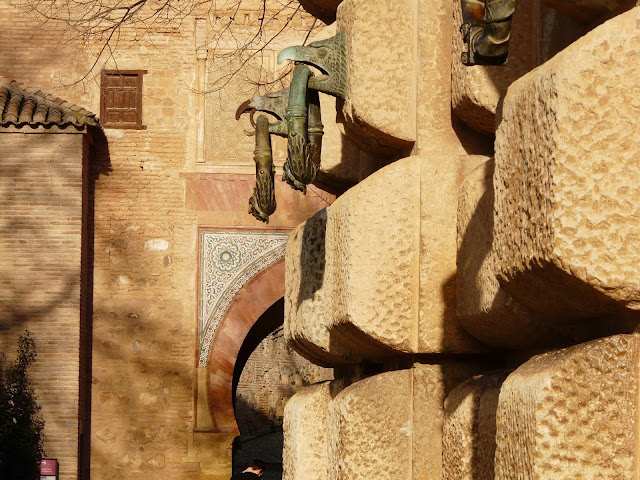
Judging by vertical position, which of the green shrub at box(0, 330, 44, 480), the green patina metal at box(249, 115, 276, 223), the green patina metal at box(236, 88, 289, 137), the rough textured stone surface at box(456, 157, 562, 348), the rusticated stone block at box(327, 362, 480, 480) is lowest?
the green shrub at box(0, 330, 44, 480)

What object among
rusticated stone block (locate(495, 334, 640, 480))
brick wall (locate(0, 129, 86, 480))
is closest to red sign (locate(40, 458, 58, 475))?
brick wall (locate(0, 129, 86, 480))

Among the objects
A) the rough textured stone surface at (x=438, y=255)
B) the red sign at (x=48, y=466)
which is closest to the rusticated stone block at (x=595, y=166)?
the rough textured stone surface at (x=438, y=255)

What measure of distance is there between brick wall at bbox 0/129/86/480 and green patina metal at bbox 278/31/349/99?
9.33 m

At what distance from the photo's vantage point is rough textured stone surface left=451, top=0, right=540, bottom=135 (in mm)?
2197

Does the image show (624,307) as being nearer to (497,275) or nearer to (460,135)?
(497,275)

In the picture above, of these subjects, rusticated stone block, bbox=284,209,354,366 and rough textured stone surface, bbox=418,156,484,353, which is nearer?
rough textured stone surface, bbox=418,156,484,353

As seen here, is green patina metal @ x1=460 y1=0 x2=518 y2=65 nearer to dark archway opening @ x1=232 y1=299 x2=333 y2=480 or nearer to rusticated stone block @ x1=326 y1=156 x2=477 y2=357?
rusticated stone block @ x1=326 y1=156 x2=477 y2=357

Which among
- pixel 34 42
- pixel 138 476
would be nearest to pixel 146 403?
pixel 138 476

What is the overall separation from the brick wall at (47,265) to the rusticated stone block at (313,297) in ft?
28.9

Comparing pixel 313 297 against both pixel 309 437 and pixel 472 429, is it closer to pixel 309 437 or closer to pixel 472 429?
pixel 309 437

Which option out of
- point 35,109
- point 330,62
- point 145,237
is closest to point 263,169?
point 330,62

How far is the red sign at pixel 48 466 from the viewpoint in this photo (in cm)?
1130

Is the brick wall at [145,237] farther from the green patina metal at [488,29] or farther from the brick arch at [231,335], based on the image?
the green patina metal at [488,29]

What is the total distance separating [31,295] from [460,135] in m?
9.61
